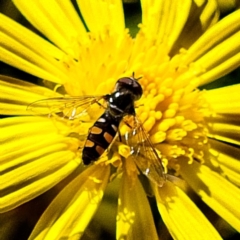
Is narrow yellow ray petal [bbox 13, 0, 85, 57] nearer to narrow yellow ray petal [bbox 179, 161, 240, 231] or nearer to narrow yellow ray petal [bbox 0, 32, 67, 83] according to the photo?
narrow yellow ray petal [bbox 0, 32, 67, 83]

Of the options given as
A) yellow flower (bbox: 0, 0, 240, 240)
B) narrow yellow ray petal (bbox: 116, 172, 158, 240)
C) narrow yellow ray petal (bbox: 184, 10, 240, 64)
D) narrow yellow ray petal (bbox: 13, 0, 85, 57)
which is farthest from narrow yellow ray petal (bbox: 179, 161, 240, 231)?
narrow yellow ray petal (bbox: 13, 0, 85, 57)

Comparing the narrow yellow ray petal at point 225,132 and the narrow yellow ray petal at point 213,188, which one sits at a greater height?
the narrow yellow ray petal at point 225,132

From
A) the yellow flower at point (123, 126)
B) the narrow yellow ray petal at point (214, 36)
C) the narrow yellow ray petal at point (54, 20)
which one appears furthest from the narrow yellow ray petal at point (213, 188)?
the narrow yellow ray petal at point (54, 20)

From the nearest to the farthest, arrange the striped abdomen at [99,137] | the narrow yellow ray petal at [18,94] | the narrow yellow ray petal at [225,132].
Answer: the striped abdomen at [99,137] → the narrow yellow ray petal at [18,94] → the narrow yellow ray petal at [225,132]

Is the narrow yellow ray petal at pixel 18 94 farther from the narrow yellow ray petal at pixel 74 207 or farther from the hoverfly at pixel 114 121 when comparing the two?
the narrow yellow ray petal at pixel 74 207

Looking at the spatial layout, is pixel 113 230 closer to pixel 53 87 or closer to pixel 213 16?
pixel 53 87

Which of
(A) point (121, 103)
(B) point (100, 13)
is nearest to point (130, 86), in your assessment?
(A) point (121, 103)

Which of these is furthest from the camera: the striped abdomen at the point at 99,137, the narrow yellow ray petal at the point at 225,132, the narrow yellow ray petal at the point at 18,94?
the narrow yellow ray petal at the point at 225,132

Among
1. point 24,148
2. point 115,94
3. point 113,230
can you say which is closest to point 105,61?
point 115,94
